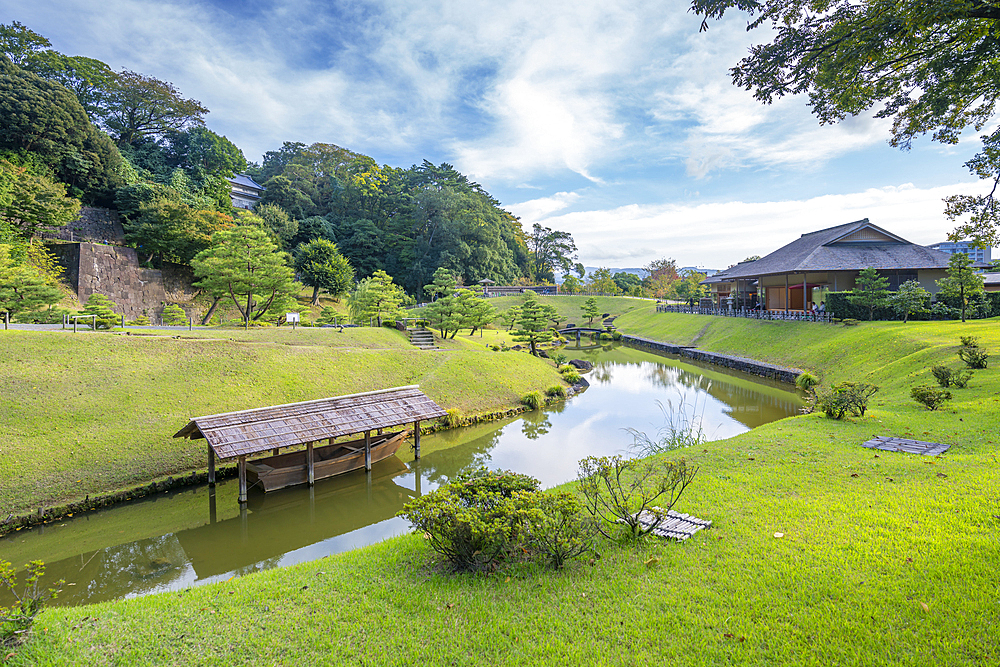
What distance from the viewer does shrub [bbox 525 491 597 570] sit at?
4754 millimetres

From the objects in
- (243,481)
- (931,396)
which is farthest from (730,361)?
(243,481)

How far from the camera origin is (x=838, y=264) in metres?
27.3

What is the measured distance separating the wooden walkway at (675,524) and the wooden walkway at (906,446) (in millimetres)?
5137

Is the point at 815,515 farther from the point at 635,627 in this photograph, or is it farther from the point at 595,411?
the point at 595,411

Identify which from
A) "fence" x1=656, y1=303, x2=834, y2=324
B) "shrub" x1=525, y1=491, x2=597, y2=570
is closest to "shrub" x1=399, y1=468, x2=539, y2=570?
"shrub" x1=525, y1=491, x2=597, y2=570

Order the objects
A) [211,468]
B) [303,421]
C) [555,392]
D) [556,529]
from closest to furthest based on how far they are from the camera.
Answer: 1. [556,529]
2. [211,468]
3. [303,421]
4. [555,392]

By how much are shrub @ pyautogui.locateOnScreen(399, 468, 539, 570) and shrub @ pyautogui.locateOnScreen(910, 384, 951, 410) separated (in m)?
11.5

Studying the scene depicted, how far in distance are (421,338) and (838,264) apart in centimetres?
2513

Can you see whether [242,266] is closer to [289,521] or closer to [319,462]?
[319,462]

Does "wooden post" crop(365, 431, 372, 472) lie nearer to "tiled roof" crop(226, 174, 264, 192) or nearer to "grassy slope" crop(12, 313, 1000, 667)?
"grassy slope" crop(12, 313, 1000, 667)

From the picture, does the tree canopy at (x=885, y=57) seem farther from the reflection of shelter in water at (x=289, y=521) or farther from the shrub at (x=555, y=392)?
the shrub at (x=555, y=392)

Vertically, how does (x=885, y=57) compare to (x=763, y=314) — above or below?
above

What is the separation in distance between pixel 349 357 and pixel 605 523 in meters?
13.6

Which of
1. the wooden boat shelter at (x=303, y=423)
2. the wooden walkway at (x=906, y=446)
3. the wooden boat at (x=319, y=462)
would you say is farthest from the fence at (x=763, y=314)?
the wooden boat at (x=319, y=462)
